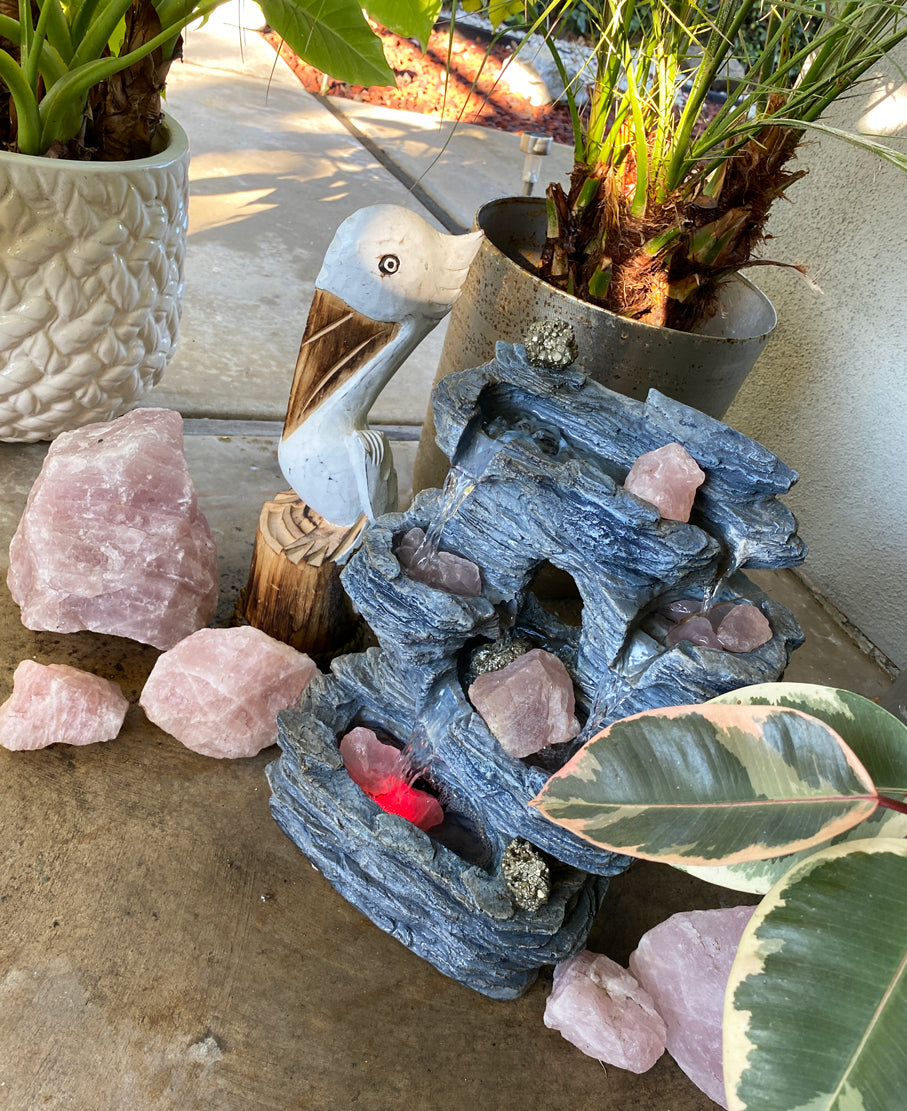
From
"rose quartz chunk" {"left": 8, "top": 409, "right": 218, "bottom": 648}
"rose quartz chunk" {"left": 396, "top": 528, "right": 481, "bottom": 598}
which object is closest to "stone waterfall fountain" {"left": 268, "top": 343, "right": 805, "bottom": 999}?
"rose quartz chunk" {"left": 396, "top": 528, "right": 481, "bottom": 598}

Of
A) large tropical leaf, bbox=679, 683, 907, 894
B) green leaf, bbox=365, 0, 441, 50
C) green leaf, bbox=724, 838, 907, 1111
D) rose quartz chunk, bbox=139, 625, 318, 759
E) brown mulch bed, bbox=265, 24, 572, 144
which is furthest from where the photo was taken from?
brown mulch bed, bbox=265, 24, 572, 144

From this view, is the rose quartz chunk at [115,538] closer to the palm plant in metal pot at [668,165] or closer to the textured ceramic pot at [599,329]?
the textured ceramic pot at [599,329]

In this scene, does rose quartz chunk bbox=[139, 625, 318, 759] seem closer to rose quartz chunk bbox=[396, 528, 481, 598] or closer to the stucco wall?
rose quartz chunk bbox=[396, 528, 481, 598]

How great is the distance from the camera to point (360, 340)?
117 centimetres

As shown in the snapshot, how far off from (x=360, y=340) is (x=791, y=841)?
0.79 metres

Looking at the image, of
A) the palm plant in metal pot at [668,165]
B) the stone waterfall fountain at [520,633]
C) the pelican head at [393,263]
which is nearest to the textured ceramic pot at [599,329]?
the palm plant in metal pot at [668,165]

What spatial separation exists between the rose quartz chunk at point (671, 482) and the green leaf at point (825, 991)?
34 cm

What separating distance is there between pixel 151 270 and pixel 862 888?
127 centimetres

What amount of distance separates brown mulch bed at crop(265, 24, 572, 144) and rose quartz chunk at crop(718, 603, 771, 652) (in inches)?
145

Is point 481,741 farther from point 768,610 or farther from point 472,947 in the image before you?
point 768,610

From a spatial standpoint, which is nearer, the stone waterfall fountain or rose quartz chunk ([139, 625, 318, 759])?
the stone waterfall fountain

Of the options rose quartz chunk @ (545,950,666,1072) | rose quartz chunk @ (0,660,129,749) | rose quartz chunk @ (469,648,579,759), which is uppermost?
rose quartz chunk @ (469,648,579,759)

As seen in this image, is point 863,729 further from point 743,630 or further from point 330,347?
point 330,347

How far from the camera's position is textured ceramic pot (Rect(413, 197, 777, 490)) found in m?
1.27
